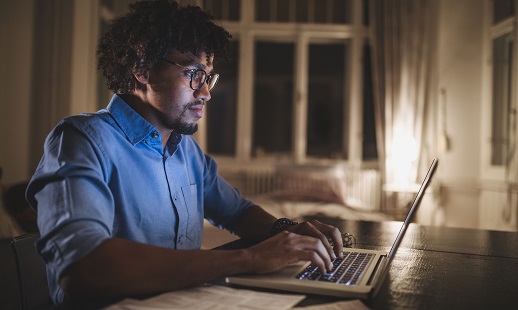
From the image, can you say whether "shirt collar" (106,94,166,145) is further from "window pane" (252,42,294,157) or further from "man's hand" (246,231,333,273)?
"window pane" (252,42,294,157)

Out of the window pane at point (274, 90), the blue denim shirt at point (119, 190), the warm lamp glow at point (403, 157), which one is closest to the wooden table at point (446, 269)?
the blue denim shirt at point (119, 190)

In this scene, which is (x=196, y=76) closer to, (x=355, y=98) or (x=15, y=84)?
(x=15, y=84)

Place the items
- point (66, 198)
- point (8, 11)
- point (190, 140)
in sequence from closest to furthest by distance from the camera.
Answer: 1. point (66, 198)
2. point (190, 140)
3. point (8, 11)

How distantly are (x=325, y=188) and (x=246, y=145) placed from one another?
4.11ft

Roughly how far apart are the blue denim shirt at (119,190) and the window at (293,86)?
4.55 m

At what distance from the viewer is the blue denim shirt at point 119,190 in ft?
2.93

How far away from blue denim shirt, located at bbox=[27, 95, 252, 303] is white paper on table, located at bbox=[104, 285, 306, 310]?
0.48 ft

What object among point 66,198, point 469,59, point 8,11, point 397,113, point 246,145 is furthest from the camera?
point 246,145

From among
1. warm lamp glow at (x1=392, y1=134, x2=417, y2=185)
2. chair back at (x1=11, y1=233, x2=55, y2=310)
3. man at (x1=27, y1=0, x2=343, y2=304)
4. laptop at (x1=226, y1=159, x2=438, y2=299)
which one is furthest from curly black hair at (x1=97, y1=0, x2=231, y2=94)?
warm lamp glow at (x1=392, y1=134, x2=417, y2=185)

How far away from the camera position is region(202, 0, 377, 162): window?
605 cm

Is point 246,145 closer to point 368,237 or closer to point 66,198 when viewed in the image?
point 368,237

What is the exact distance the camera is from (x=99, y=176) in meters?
1.00

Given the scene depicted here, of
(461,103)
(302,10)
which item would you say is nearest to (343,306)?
(461,103)

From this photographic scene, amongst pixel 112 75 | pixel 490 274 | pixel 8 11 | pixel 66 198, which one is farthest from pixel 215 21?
pixel 8 11
